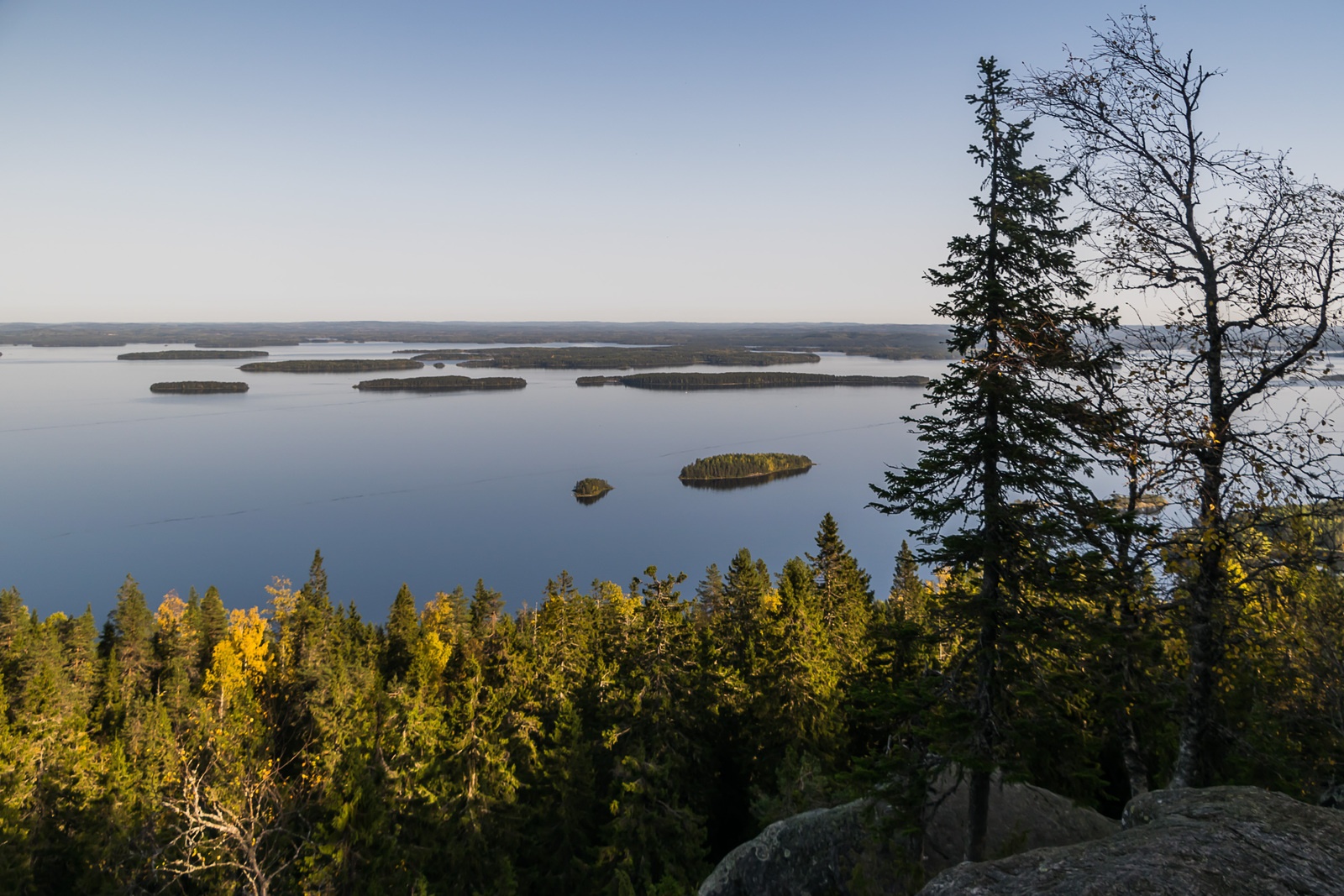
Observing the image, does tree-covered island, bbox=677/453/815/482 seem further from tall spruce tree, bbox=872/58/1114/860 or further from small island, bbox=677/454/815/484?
tall spruce tree, bbox=872/58/1114/860

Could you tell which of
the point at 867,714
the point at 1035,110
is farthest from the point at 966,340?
the point at 867,714

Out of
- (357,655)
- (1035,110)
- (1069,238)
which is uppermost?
(1035,110)

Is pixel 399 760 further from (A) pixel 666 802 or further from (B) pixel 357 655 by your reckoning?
(B) pixel 357 655

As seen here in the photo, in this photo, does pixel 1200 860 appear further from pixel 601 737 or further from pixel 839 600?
pixel 839 600

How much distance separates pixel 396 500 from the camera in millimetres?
101625

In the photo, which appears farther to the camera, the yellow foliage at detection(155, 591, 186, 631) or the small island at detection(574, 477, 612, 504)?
the small island at detection(574, 477, 612, 504)

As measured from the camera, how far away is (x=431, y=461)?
124m

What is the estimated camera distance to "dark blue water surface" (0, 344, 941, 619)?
75.9 metres

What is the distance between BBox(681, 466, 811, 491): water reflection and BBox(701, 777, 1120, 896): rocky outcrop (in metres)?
→ 95.6

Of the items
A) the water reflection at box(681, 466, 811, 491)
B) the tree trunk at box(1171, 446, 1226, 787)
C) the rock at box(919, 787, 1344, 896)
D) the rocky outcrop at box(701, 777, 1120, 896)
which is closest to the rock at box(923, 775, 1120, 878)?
the rocky outcrop at box(701, 777, 1120, 896)

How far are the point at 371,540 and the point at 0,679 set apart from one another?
194ft

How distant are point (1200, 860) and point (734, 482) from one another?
107 metres

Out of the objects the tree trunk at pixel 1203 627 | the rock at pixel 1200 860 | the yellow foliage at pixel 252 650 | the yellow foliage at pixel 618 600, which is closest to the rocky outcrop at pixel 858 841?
the tree trunk at pixel 1203 627

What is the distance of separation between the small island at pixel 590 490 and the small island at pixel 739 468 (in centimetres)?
1473
